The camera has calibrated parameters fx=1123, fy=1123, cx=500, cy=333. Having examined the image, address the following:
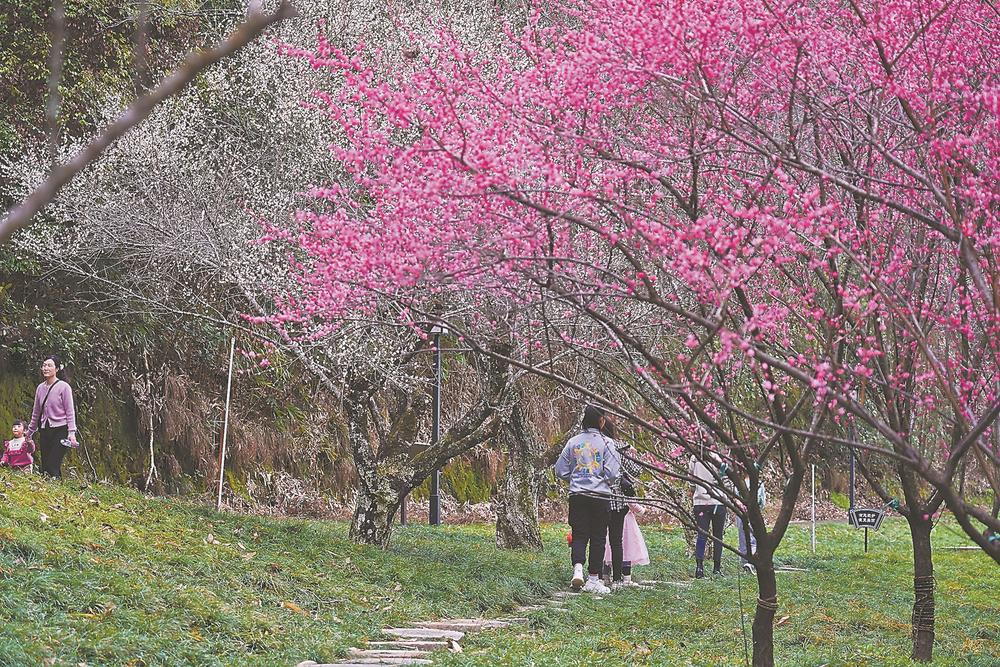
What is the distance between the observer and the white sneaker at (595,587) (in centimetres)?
1127

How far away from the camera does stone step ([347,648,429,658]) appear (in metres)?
7.45

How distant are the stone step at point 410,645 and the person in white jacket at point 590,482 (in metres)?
3.32

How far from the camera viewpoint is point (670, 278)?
6.52m

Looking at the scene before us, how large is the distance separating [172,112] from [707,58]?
11311 mm

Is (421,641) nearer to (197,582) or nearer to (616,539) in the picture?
(197,582)

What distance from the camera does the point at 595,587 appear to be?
11.3 m

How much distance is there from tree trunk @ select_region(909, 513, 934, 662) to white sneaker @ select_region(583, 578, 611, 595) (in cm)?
380

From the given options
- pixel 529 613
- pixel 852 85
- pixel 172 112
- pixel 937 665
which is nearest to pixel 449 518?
pixel 172 112

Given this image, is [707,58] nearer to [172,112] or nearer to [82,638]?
[82,638]

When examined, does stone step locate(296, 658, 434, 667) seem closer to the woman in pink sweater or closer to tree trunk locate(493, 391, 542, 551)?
the woman in pink sweater

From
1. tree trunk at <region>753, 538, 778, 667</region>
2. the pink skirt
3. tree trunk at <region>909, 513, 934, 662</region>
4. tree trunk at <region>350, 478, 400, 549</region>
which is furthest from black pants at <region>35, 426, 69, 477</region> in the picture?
tree trunk at <region>909, 513, 934, 662</region>

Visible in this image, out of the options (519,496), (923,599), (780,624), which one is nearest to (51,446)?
(519,496)

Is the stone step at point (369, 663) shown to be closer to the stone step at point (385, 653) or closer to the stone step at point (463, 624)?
the stone step at point (385, 653)

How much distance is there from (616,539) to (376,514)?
264 cm
